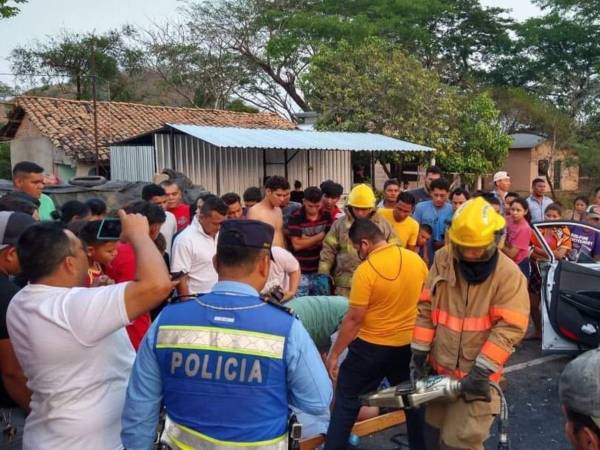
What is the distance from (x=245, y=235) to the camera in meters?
2.16

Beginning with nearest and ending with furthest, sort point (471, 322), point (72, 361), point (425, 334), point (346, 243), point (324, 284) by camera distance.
Result: point (72, 361)
point (471, 322)
point (425, 334)
point (346, 243)
point (324, 284)

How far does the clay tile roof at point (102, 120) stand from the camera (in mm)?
18266

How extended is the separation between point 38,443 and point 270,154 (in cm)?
1411

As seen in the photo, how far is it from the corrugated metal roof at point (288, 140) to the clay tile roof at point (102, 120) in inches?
200

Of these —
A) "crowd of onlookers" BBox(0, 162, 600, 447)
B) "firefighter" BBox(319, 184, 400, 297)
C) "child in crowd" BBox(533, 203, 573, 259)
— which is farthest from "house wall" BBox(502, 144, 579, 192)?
"firefighter" BBox(319, 184, 400, 297)

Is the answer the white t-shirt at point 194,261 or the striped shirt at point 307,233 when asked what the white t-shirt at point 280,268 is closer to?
the white t-shirt at point 194,261

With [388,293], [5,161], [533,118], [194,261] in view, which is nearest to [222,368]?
[388,293]

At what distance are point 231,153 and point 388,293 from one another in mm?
11936

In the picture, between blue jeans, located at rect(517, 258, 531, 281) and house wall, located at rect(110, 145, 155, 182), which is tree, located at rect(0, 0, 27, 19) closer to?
house wall, located at rect(110, 145, 155, 182)

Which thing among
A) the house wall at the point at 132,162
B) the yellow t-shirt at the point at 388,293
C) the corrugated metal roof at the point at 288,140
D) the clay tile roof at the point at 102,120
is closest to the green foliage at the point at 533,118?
the clay tile roof at the point at 102,120

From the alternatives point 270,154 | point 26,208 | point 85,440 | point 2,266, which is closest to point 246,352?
point 85,440

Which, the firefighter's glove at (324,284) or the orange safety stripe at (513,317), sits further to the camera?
the firefighter's glove at (324,284)

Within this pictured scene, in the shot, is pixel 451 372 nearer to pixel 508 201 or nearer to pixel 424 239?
pixel 424 239

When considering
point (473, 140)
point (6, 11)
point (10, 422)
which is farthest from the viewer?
point (473, 140)
